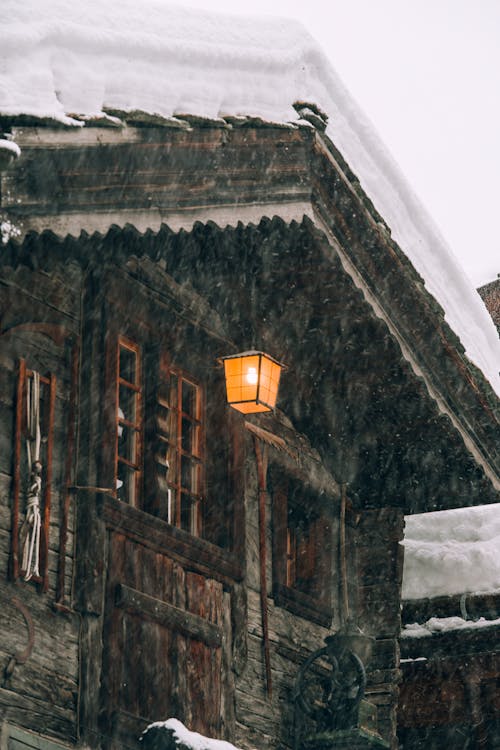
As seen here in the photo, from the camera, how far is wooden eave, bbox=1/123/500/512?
26.1 feet

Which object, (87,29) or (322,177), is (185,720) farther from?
(87,29)

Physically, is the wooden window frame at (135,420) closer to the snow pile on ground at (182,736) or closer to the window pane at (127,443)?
the window pane at (127,443)

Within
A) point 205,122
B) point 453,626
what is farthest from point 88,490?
point 453,626

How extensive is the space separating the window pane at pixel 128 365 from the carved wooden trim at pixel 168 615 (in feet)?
4.54

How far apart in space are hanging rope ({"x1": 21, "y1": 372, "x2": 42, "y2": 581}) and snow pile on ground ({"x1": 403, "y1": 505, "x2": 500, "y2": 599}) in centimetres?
517

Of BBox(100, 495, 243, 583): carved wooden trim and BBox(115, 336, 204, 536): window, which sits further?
BBox(115, 336, 204, 536): window

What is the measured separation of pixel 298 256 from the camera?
9797 mm

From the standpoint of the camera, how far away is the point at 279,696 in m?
10.5

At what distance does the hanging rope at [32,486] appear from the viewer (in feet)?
27.2

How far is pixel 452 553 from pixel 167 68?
20.2 feet

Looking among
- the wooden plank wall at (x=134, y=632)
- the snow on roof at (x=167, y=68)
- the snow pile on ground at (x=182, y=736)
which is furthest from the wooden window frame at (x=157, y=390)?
the snow on roof at (x=167, y=68)

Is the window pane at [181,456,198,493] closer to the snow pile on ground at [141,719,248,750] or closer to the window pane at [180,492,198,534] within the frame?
the window pane at [180,492,198,534]

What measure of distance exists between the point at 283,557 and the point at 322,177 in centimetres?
289

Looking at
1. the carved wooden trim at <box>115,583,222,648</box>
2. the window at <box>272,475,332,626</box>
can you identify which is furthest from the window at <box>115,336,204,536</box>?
the window at <box>272,475,332,626</box>
